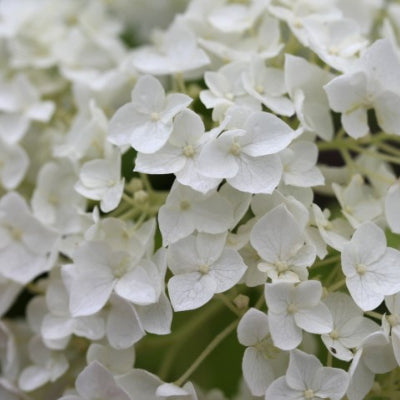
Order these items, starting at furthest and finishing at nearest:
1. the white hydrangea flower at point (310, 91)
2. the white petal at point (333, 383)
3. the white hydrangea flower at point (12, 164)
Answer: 1. the white hydrangea flower at point (12, 164)
2. the white hydrangea flower at point (310, 91)
3. the white petal at point (333, 383)

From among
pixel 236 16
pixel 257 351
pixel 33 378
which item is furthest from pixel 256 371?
pixel 236 16

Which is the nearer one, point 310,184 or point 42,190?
point 310,184

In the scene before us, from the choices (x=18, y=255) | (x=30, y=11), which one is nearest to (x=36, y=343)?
(x=18, y=255)

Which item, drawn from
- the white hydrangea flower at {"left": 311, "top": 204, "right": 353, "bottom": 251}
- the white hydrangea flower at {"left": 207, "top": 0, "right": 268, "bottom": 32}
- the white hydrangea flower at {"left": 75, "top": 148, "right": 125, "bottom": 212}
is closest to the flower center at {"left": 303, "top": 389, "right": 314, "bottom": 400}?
the white hydrangea flower at {"left": 311, "top": 204, "right": 353, "bottom": 251}

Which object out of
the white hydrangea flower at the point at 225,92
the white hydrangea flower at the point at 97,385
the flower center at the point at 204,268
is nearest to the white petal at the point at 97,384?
the white hydrangea flower at the point at 97,385

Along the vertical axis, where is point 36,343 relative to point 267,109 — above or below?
below

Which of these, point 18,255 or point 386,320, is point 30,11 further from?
point 386,320

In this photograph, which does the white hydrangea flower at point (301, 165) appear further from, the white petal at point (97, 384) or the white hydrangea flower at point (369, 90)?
the white petal at point (97, 384)
